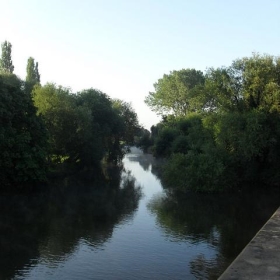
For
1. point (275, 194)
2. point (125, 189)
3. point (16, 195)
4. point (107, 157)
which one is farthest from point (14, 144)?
point (107, 157)

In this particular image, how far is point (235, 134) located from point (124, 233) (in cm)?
2144

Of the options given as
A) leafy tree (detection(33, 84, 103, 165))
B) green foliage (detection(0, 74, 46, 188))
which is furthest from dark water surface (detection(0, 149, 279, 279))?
leafy tree (detection(33, 84, 103, 165))

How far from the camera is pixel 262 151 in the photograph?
134ft

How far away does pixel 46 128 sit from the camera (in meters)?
39.8

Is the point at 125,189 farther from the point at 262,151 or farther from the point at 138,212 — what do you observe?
the point at 262,151

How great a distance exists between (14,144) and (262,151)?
2577cm

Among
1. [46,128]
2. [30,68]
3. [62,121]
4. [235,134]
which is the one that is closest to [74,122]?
[62,121]

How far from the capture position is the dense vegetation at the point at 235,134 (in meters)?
37.7

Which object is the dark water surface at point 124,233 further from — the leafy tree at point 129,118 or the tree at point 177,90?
the tree at point 177,90

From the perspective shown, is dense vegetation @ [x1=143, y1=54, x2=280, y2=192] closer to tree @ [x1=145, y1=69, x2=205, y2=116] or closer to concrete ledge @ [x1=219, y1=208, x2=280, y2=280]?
concrete ledge @ [x1=219, y1=208, x2=280, y2=280]

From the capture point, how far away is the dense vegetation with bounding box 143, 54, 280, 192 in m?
37.7

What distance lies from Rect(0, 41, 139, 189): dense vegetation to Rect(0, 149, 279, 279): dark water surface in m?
3.71

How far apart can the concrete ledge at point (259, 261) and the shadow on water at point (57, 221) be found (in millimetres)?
8988

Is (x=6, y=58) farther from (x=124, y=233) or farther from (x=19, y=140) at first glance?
(x=124, y=233)
